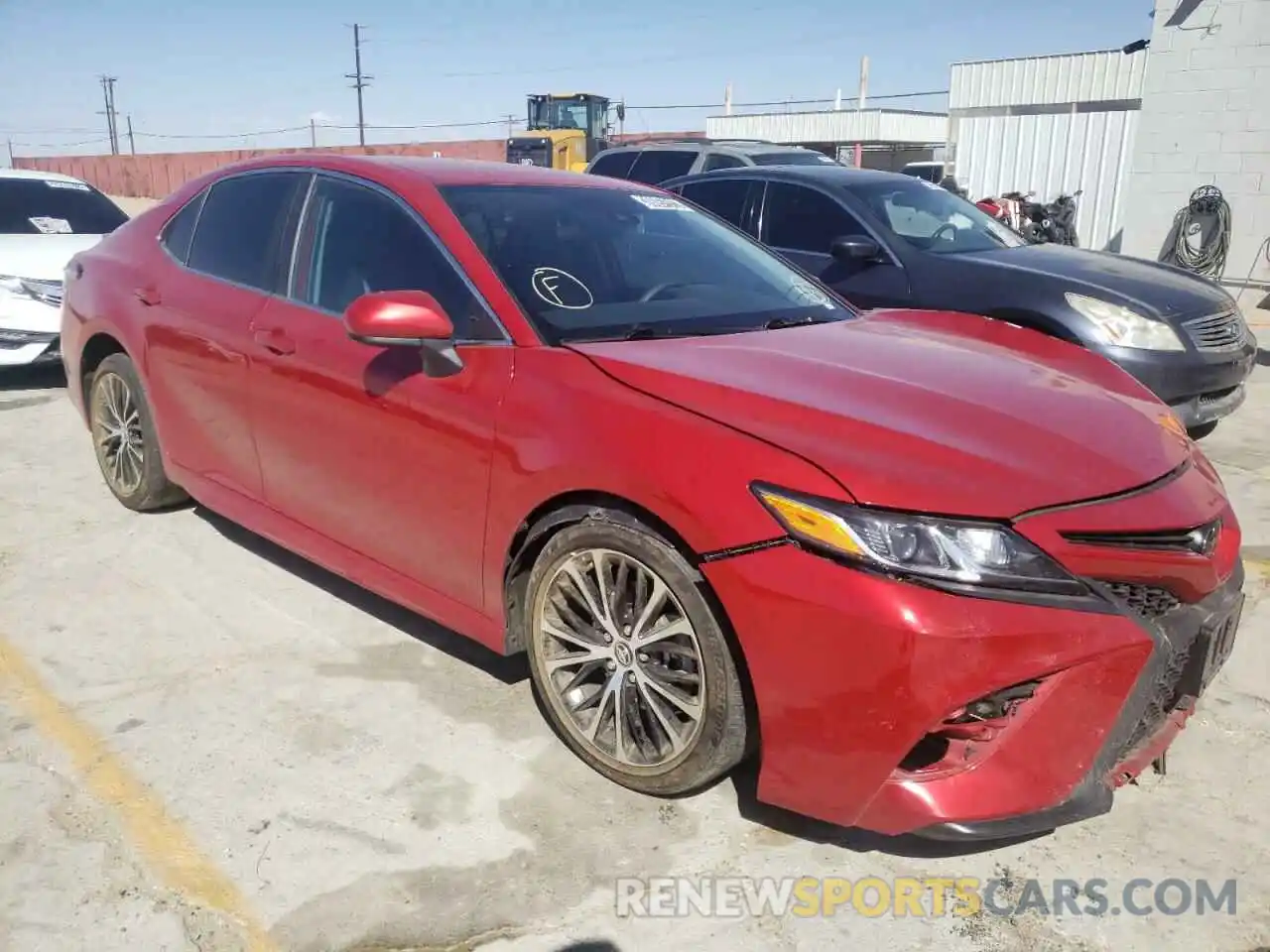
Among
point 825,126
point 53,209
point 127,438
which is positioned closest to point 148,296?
point 127,438

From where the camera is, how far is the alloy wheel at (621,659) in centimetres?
253

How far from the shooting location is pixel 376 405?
10.2 feet

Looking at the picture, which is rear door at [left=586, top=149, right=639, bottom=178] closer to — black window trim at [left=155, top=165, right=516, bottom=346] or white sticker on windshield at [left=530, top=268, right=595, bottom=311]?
black window trim at [left=155, top=165, right=516, bottom=346]

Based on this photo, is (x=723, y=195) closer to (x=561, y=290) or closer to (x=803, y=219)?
(x=803, y=219)

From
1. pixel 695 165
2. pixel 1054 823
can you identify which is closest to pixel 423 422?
pixel 1054 823

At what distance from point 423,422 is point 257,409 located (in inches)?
37.1

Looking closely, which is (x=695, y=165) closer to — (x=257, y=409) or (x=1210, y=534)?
(x=257, y=409)

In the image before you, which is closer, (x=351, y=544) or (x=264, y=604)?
(x=351, y=544)

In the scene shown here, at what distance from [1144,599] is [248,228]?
10.7 feet

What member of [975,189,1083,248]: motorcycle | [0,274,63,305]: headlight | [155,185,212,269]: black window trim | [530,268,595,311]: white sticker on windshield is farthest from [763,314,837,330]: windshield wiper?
[975,189,1083,248]: motorcycle

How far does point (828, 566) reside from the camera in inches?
85.3

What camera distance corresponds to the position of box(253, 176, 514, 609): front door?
2.91 meters

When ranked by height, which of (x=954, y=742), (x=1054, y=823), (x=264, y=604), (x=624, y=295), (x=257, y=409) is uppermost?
(x=624, y=295)

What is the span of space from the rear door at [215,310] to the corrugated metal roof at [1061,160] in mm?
14772
